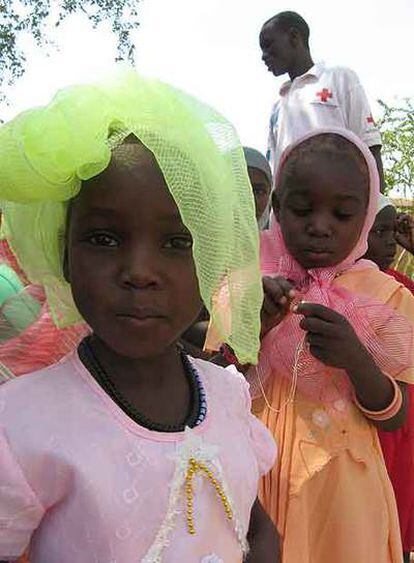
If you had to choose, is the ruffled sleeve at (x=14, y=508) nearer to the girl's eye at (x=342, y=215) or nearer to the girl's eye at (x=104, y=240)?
the girl's eye at (x=104, y=240)

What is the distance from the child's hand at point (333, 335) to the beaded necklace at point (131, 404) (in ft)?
1.73

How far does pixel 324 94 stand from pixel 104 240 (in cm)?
306

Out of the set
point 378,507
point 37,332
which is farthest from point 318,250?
point 37,332

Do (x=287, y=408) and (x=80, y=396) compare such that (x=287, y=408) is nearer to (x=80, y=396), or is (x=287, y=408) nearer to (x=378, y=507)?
(x=378, y=507)

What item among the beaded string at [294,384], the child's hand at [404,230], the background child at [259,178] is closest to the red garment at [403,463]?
the beaded string at [294,384]

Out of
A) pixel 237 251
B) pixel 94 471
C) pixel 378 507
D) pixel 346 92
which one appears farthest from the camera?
pixel 346 92

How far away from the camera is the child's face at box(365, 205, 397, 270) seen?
10.8ft

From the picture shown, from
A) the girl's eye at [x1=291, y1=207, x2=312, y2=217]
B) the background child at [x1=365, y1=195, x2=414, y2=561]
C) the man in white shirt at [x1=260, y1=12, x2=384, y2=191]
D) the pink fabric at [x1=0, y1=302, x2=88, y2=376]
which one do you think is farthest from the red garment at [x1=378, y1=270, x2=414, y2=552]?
the man in white shirt at [x1=260, y1=12, x2=384, y2=191]

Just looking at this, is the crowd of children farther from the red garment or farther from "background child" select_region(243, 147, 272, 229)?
"background child" select_region(243, 147, 272, 229)

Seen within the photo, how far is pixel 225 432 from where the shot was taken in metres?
1.33

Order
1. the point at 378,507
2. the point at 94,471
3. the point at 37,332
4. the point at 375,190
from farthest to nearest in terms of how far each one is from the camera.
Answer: the point at 375,190
the point at 378,507
the point at 37,332
the point at 94,471

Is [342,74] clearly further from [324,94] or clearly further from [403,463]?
[403,463]

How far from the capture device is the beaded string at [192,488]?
120cm

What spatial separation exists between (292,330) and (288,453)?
0.31m
